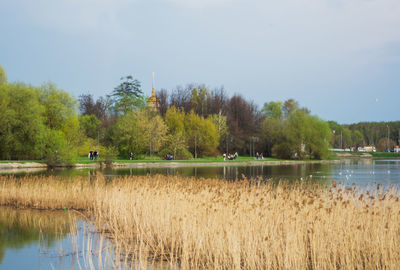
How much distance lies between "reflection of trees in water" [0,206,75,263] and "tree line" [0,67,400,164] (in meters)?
35.8

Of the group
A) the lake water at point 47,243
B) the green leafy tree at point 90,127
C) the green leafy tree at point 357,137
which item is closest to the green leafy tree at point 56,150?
the green leafy tree at point 90,127

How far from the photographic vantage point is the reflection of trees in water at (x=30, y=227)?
11.9 m

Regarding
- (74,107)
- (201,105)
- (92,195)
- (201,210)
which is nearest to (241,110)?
(201,105)

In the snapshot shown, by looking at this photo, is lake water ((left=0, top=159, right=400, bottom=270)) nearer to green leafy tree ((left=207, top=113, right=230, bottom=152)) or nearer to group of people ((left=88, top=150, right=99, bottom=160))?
group of people ((left=88, top=150, right=99, bottom=160))

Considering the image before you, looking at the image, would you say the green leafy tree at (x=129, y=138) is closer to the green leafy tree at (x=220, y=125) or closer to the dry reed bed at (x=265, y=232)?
the green leafy tree at (x=220, y=125)

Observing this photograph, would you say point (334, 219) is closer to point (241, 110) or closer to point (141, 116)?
point (141, 116)

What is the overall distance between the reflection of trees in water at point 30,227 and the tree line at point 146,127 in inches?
1411

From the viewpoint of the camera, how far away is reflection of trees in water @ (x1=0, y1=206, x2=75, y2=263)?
11906 mm

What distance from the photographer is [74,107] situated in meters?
58.3

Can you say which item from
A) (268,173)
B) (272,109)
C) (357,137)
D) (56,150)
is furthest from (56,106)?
(357,137)

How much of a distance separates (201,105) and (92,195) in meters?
81.0

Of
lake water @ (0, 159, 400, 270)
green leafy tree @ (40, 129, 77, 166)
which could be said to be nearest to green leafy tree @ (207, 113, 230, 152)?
green leafy tree @ (40, 129, 77, 166)

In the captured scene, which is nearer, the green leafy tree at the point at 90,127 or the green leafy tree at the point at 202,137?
the green leafy tree at the point at 202,137

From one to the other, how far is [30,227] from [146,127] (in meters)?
55.8
